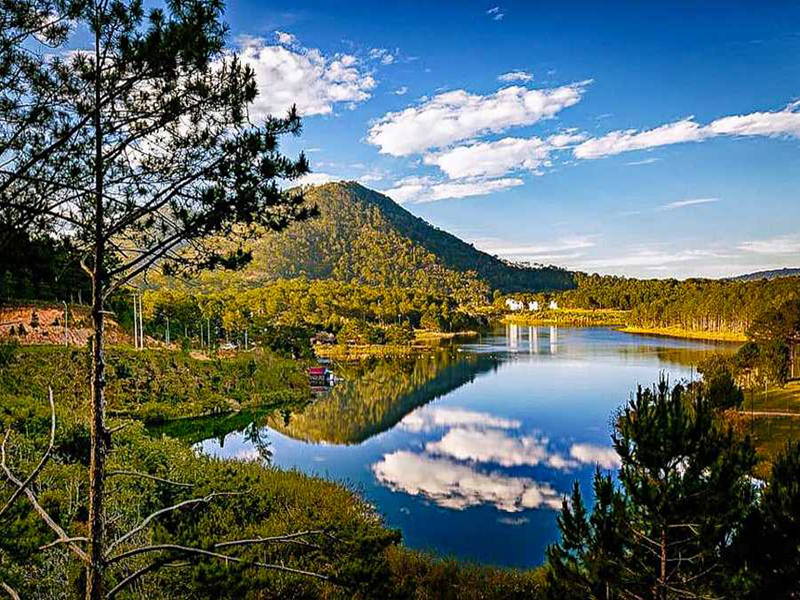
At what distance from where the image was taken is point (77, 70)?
3654mm

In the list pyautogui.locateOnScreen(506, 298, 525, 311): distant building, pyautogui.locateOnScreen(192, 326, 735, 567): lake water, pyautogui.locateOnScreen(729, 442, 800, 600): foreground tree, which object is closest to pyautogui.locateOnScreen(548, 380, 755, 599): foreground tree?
pyautogui.locateOnScreen(729, 442, 800, 600): foreground tree

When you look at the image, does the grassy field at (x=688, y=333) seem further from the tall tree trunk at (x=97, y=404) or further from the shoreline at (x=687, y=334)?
the tall tree trunk at (x=97, y=404)

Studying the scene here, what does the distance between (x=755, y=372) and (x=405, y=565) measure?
103 feet

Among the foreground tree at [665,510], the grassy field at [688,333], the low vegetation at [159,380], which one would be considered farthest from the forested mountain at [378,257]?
the foreground tree at [665,510]

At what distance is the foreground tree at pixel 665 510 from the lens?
7.06 meters

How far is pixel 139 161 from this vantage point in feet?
12.8

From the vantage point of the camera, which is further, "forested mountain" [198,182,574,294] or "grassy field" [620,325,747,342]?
"forested mountain" [198,182,574,294]

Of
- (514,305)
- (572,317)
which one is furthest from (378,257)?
(572,317)

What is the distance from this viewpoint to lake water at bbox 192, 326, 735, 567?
54.9 feet

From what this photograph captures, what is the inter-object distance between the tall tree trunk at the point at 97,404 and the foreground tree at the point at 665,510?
6048 millimetres

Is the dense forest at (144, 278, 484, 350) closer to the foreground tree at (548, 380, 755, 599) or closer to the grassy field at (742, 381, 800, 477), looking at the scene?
the grassy field at (742, 381, 800, 477)

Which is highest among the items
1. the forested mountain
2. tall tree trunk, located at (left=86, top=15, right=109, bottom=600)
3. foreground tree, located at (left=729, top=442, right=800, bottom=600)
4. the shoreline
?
the forested mountain

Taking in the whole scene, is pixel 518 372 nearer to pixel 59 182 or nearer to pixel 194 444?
pixel 194 444

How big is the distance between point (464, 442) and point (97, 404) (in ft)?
77.2
